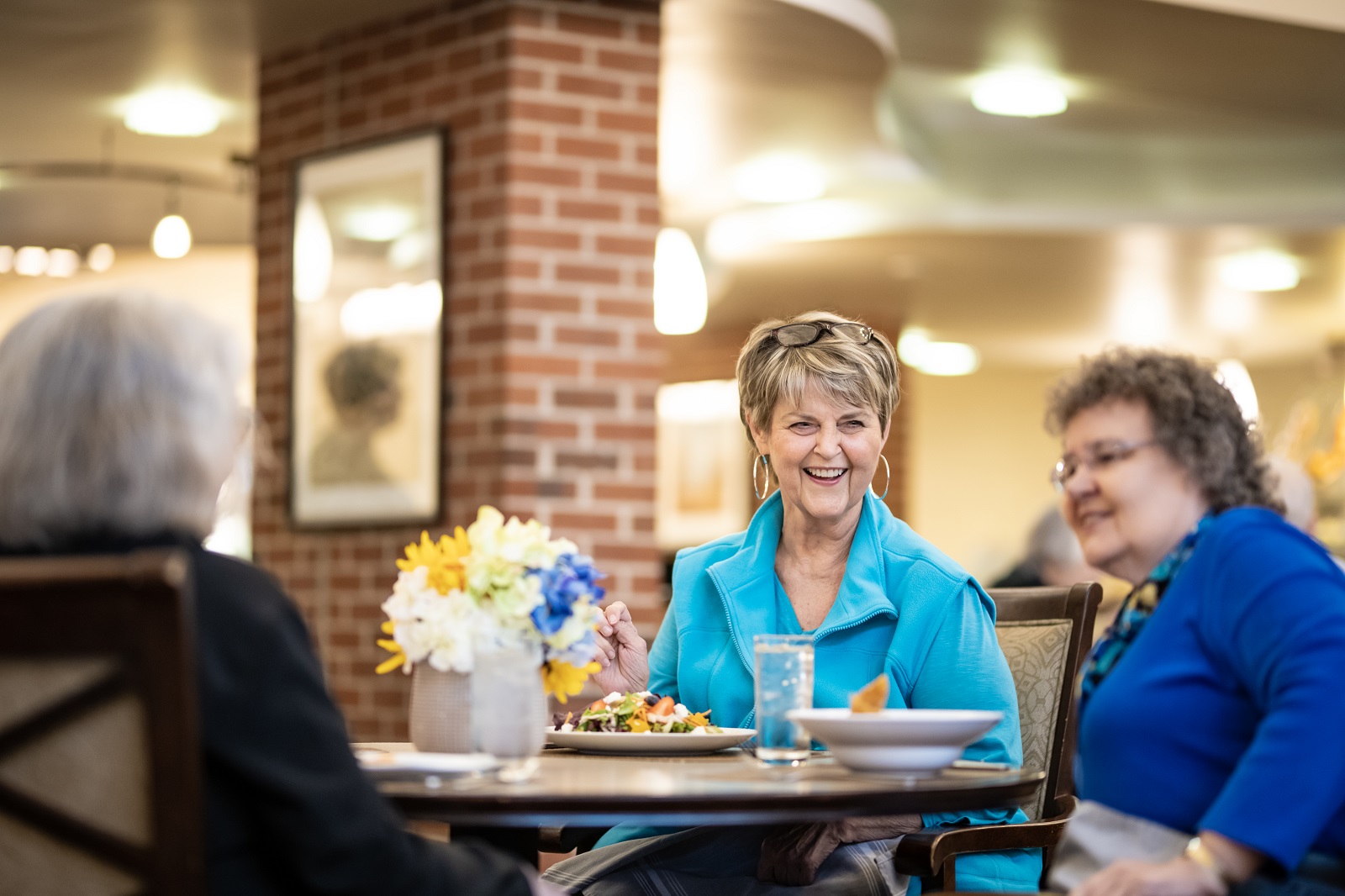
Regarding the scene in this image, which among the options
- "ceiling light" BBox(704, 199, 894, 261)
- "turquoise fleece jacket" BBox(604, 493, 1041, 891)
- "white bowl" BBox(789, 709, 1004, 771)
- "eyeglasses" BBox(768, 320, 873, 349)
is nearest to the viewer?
"white bowl" BBox(789, 709, 1004, 771)

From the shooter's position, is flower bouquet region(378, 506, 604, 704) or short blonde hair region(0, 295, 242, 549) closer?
short blonde hair region(0, 295, 242, 549)

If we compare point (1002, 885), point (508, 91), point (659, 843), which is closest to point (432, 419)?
point (508, 91)

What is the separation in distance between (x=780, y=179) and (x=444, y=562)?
15.3ft

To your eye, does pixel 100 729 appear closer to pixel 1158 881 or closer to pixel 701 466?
pixel 1158 881

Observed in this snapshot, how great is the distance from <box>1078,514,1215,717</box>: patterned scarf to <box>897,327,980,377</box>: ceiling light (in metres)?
7.64

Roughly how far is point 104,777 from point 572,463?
9.00ft

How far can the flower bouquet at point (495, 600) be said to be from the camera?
6.10 ft

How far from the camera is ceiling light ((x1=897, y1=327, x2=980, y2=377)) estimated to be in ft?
32.2

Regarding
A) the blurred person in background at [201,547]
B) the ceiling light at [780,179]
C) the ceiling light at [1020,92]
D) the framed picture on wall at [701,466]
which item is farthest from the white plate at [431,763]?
the framed picture on wall at [701,466]

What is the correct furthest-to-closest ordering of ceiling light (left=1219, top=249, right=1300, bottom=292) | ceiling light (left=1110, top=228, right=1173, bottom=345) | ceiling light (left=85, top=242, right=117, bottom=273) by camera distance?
1. ceiling light (left=85, top=242, right=117, bottom=273)
2. ceiling light (left=1219, top=249, right=1300, bottom=292)
3. ceiling light (left=1110, top=228, right=1173, bottom=345)

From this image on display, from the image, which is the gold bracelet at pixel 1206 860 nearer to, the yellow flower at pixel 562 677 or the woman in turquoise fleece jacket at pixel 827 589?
the woman in turquoise fleece jacket at pixel 827 589

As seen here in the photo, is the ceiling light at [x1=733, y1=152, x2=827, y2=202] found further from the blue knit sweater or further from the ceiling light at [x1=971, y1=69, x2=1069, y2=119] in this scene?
the blue knit sweater

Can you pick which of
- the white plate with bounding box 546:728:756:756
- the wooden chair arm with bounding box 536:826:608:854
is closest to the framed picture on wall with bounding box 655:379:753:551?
the wooden chair arm with bounding box 536:826:608:854

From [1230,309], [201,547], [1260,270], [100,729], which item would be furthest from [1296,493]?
[1230,309]
